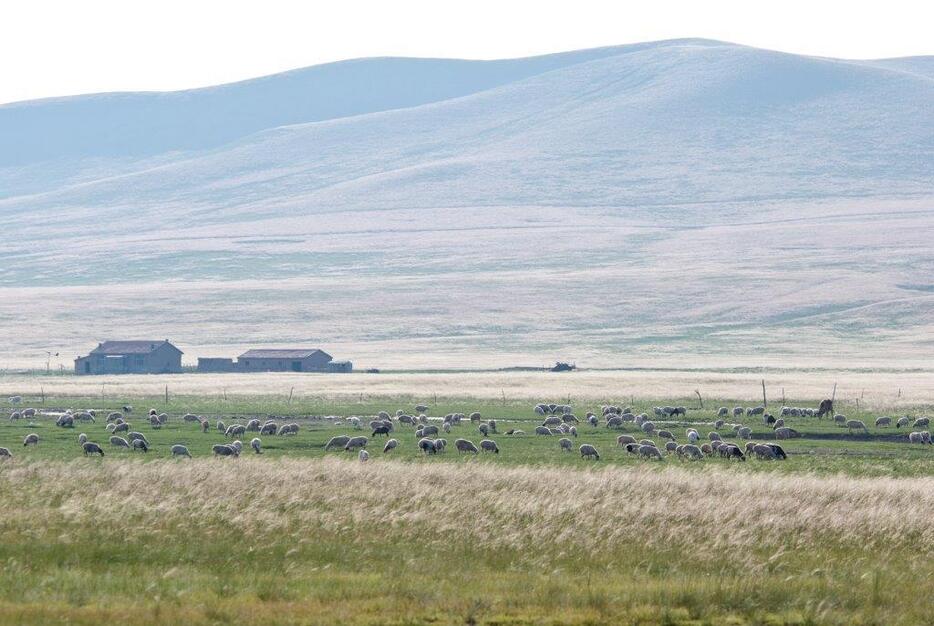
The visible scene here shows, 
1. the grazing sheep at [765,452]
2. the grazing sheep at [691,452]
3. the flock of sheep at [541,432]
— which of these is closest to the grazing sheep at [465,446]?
the flock of sheep at [541,432]

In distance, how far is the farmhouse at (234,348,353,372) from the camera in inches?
4326

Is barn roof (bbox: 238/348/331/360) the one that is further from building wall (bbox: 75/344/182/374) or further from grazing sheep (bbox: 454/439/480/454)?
grazing sheep (bbox: 454/439/480/454)

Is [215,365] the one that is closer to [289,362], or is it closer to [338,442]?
[289,362]

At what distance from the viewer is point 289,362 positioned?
111 metres

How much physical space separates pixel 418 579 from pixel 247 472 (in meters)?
9.79

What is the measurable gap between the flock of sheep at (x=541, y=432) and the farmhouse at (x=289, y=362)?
52.5m

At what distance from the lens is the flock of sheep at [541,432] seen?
35.4 meters

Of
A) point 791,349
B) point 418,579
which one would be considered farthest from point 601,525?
point 791,349

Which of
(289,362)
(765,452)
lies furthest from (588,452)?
(289,362)

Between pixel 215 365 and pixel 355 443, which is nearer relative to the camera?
pixel 355 443

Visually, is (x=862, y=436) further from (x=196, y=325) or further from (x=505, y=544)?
(x=196, y=325)

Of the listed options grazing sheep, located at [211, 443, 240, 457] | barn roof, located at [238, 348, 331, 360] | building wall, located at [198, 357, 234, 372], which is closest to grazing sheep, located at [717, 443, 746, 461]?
grazing sheep, located at [211, 443, 240, 457]

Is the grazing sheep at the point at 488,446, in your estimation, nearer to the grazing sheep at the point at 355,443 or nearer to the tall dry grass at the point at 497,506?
the grazing sheep at the point at 355,443

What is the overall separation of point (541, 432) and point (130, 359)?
2950 inches
